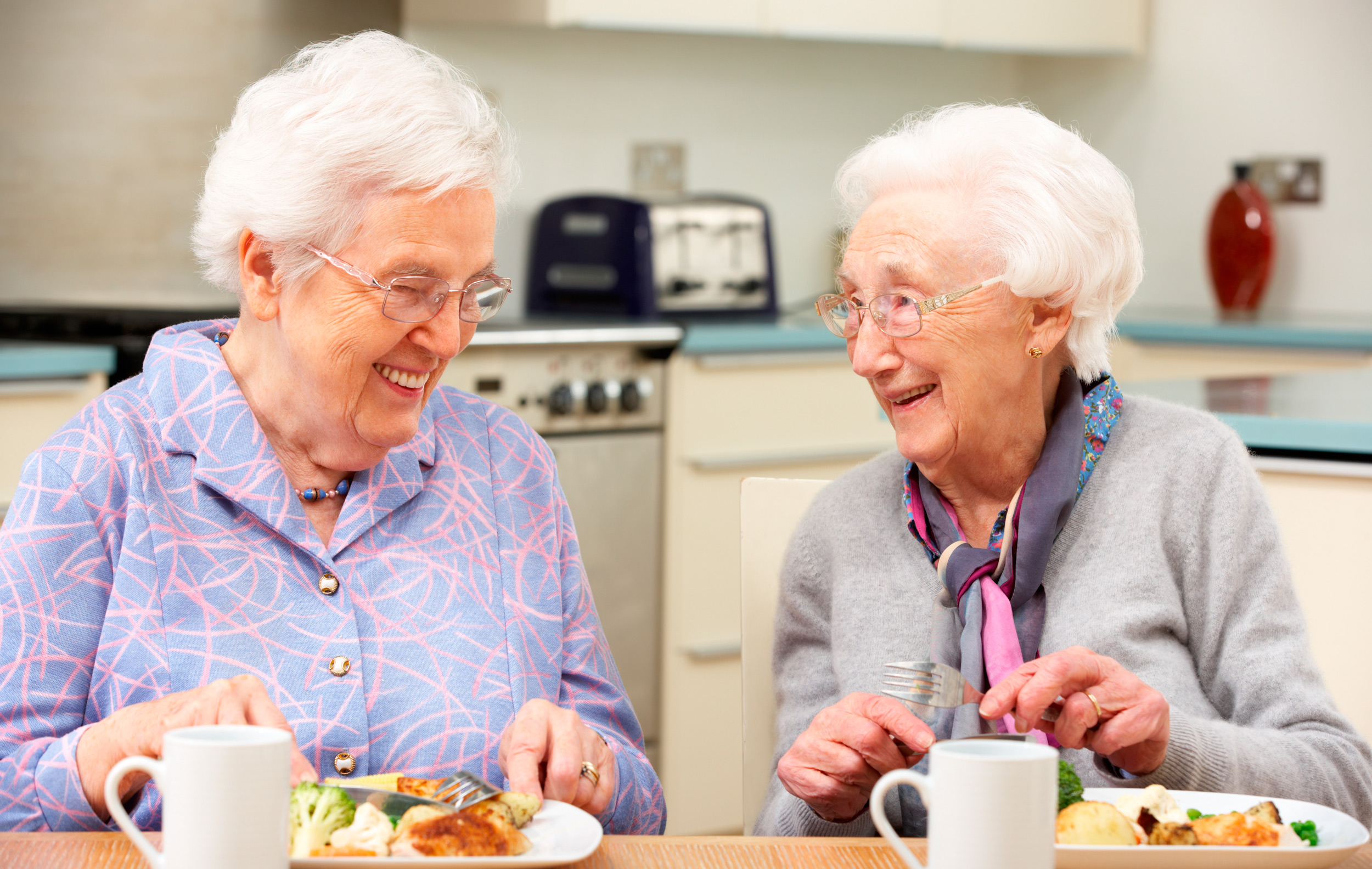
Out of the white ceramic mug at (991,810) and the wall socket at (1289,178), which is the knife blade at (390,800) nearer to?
the white ceramic mug at (991,810)

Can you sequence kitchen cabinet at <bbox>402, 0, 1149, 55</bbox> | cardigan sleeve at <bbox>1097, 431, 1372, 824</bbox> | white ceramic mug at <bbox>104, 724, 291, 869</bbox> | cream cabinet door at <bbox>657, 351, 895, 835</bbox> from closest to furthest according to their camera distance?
white ceramic mug at <bbox>104, 724, 291, 869</bbox>, cardigan sleeve at <bbox>1097, 431, 1372, 824</bbox>, cream cabinet door at <bbox>657, 351, 895, 835</bbox>, kitchen cabinet at <bbox>402, 0, 1149, 55</bbox>

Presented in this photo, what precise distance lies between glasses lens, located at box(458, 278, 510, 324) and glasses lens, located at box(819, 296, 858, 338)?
31cm

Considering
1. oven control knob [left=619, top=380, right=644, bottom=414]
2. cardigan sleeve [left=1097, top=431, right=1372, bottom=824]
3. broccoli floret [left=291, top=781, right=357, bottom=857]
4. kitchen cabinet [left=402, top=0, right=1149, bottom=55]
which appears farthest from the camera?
kitchen cabinet [left=402, top=0, right=1149, bottom=55]

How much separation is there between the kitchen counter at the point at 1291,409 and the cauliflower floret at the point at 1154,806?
757mm

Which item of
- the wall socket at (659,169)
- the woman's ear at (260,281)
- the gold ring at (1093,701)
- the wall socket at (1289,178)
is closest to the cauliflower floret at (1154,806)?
the gold ring at (1093,701)

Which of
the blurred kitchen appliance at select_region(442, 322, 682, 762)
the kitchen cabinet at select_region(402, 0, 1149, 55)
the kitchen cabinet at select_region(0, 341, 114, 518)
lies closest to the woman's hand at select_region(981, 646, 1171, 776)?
the kitchen cabinet at select_region(0, 341, 114, 518)

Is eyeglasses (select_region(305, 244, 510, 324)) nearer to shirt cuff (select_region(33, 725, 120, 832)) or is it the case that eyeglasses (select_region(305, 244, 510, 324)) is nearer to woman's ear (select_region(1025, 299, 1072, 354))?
shirt cuff (select_region(33, 725, 120, 832))

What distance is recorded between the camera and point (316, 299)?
1.26m

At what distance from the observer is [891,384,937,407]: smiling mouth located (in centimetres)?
140

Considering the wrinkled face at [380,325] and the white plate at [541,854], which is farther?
the wrinkled face at [380,325]

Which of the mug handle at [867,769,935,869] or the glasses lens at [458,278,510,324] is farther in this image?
the glasses lens at [458,278,510,324]

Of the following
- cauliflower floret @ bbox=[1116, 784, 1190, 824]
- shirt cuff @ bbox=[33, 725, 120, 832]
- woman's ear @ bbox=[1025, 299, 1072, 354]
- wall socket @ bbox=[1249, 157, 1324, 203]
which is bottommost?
shirt cuff @ bbox=[33, 725, 120, 832]

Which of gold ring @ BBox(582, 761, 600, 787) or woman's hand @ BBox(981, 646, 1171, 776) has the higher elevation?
woman's hand @ BBox(981, 646, 1171, 776)

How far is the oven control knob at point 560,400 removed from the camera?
2943mm
